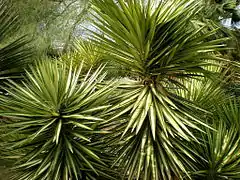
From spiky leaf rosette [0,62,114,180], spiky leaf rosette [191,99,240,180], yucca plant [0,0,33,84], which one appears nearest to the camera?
spiky leaf rosette [0,62,114,180]

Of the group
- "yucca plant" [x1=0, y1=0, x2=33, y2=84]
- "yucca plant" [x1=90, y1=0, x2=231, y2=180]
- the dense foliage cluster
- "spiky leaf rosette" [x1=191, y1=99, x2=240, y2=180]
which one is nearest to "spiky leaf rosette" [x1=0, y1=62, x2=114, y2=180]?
the dense foliage cluster

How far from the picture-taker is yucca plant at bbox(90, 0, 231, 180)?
8.57 feet

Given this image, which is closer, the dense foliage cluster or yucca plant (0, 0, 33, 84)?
the dense foliage cluster

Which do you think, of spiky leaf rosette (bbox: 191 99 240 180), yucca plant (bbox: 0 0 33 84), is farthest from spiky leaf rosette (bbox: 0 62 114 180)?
spiky leaf rosette (bbox: 191 99 240 180)

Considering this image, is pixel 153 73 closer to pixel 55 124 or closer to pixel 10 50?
pixel 55 124

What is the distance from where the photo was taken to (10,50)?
3.21 meters

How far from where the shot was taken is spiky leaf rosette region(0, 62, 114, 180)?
2.57 metres

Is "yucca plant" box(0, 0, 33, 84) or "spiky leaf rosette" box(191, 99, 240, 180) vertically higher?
"yucca plant" box(0, 0, 33, 84)

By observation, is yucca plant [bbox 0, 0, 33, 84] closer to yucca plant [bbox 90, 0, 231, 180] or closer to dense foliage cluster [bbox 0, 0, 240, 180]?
dense foliage cluster [bbox 0, 0, 240, 180]

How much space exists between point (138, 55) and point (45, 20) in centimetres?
213

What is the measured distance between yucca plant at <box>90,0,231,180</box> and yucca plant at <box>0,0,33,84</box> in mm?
965

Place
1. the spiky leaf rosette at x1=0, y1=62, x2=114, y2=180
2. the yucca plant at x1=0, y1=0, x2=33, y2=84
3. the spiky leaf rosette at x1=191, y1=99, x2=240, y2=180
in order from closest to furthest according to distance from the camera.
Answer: the spiky leaf rosette at x1=0, y1=62, x2=114, y2=180
the spiky leaf rosette at x1=191, y1=99, x2=240, y2=180
the yucca plant at x1=0, y1=0, x2=33, y2=84

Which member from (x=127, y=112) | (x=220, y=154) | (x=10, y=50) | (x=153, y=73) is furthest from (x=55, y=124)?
(x=220, y=154)

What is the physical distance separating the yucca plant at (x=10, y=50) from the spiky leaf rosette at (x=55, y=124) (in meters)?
0.51
